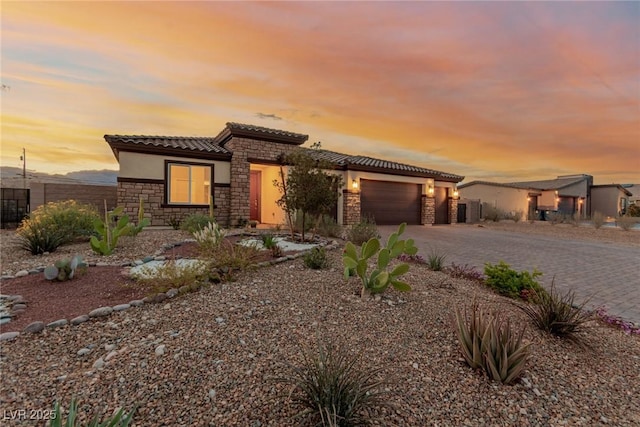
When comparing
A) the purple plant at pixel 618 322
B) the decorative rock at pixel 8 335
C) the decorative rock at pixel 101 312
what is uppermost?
the decorative rock at pixel 101 312

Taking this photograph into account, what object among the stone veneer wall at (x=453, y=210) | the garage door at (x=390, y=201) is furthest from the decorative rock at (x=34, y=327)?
the stone veneer wall at (x=453, y=210)

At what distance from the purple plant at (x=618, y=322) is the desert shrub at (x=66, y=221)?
11.3 metres

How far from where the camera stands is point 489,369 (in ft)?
8.57

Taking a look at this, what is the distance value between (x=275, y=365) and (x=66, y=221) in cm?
861

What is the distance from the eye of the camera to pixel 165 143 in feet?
38.8

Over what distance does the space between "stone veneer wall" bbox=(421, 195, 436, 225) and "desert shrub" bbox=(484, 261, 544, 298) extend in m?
12.4

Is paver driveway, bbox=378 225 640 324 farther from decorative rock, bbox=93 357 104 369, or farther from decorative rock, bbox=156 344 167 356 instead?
decorative rock, bbox=93 357 104 369

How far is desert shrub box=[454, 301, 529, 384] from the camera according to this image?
8.38 ft

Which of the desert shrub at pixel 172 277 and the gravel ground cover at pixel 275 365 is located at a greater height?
the desert shrub at pixel 172 277

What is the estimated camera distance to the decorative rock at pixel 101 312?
336cm

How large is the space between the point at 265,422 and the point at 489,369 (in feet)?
6.74

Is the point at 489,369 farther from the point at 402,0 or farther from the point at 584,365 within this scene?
the point at 402,0

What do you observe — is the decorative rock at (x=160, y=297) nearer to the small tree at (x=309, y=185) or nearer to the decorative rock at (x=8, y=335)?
the decorative rock at (x=8, y=335)

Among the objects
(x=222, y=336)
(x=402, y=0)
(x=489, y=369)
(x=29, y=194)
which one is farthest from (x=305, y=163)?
(x=29, y=194)
